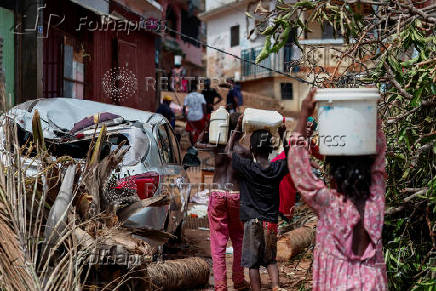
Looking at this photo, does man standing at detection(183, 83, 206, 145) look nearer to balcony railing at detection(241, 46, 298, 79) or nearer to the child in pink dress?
the child in pink dress

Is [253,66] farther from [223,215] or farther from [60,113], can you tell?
[223,215]

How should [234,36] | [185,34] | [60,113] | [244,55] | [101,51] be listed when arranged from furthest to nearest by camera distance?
1. [185,34]
2. [234,36]
3. [244,55]
4. [101,51]
5. [60,113]

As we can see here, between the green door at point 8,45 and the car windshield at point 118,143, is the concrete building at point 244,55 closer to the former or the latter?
the green door at point 8,45

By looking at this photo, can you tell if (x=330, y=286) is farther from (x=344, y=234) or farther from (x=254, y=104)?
(x=254, y=104)

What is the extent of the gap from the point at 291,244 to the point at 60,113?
3234mm

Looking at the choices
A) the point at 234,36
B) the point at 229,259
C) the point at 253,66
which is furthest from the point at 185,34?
the point at 229,259

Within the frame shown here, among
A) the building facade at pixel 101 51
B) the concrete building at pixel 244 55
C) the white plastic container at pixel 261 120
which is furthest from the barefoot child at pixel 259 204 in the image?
the concrete building at pixel 244 55

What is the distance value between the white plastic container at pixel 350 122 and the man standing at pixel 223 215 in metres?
2.26

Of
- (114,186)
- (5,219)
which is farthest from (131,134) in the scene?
(5,219)

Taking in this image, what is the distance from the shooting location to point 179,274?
6.17m

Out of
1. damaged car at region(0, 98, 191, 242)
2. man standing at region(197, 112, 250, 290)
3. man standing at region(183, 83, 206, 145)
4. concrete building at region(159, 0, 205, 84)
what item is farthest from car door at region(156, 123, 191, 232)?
concrete building at region(159, 0, 205, 84)

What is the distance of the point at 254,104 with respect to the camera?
90.0 feet

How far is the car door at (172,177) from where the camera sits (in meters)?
7.15

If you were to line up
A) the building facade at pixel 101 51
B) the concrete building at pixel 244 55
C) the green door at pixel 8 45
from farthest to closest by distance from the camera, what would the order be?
the concrete building at pixel 244 55 → the building facade at pixel 101 51 → the green door at pixel 8 45
